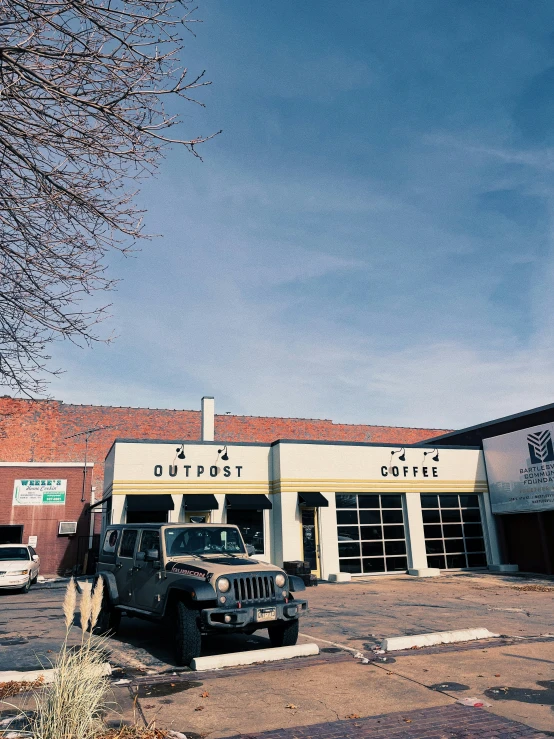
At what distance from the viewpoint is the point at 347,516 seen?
23062mm

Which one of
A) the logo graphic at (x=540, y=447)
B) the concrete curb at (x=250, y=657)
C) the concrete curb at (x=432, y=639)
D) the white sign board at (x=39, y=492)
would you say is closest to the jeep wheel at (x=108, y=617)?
the concrete curb at (x=250, y=657)

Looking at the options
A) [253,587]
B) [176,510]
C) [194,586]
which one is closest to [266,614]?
[253,587]

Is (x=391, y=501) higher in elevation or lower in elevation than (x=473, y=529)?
higher

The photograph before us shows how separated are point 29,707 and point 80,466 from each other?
2414 cm

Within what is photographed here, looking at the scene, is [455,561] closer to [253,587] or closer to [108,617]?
[108,617]

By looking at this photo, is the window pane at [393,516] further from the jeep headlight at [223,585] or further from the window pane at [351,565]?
the jeep headlight at [223,585]

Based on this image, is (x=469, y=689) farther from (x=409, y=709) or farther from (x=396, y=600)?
(x=396, y=600)

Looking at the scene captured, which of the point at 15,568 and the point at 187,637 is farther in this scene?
the point at 15,568

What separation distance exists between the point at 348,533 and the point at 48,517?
14959 mm

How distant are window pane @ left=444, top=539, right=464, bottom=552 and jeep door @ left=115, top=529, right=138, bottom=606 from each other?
17592 mm

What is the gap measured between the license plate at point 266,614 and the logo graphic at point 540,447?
17.5 m

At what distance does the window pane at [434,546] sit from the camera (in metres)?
23.9

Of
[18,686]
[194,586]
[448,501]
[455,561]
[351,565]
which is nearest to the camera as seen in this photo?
[18,686]

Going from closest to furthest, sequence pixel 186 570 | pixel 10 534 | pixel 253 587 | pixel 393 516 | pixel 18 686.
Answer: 1. pixel 18 686
2. pixel 253 587
3. pixel 186 570
4. pixel 393 516
5. pixel 10 534
